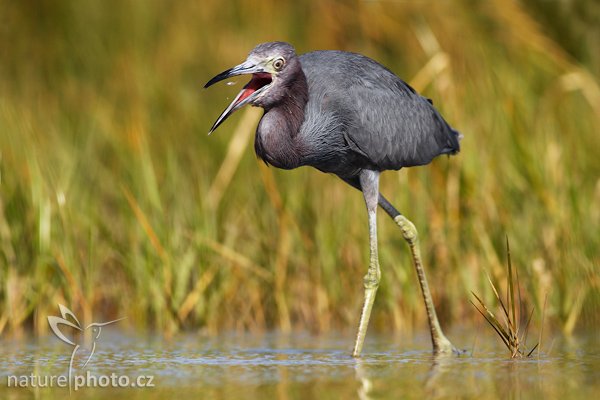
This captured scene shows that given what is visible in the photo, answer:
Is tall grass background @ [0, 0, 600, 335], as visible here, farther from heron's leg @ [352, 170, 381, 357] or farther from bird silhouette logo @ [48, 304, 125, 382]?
heron's leg @ [352, 170, 381, 357]

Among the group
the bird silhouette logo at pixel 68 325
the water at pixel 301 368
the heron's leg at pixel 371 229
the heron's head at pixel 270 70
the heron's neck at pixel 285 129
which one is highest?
the heron's head at pixel 270 70

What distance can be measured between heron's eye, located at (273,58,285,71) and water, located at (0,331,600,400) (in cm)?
152

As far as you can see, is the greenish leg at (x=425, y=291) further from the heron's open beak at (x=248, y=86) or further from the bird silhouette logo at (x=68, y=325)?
the bird silhouette logo at (x=68, y=325)

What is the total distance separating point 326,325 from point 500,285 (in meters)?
1.13

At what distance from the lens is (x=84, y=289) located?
6.95m

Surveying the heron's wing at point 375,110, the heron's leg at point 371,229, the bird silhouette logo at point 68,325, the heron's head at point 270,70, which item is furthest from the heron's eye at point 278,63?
the bird silhouette logo at point 68,325

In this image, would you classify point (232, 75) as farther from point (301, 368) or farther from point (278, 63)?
point (301, 368)

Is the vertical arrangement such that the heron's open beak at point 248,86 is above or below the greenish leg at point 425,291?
above

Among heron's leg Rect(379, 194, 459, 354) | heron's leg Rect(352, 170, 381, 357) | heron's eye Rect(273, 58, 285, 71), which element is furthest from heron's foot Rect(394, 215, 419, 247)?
heron's eye Rect(273, 58, 285, 71)

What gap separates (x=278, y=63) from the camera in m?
5.90

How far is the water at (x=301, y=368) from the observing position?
15.3ft

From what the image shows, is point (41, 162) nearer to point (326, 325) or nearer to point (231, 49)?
point (326, 325)

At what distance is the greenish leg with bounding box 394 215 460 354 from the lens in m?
6.12

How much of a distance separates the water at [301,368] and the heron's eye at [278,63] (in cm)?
152
